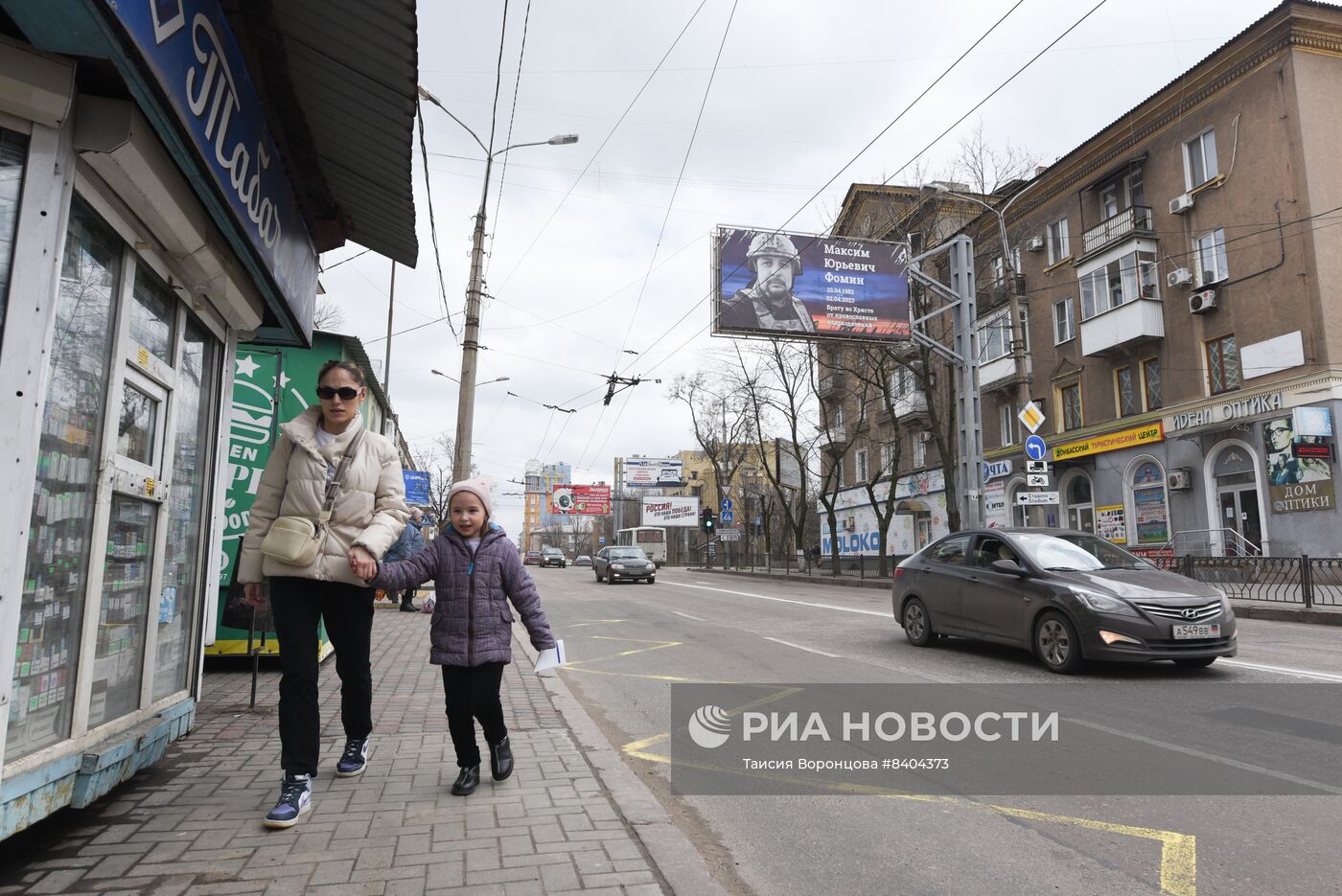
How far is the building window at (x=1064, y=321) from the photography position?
27.3 meters

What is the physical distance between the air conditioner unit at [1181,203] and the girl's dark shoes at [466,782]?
2520 centimetres

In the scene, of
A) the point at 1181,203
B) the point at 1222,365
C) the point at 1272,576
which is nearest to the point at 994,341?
the point at 1181,203

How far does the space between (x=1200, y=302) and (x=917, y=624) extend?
57.4 ft

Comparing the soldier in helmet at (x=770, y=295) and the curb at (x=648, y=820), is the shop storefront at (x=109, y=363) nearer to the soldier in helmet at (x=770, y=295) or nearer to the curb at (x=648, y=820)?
the curb at (x=648, y=820)

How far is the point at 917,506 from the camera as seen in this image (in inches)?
1422

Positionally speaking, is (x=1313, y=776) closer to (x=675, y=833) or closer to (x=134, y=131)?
(x=675, y=833)

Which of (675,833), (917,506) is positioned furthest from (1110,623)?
(917,506)

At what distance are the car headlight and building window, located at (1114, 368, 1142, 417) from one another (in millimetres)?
20233

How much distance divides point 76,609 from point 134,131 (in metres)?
1.91

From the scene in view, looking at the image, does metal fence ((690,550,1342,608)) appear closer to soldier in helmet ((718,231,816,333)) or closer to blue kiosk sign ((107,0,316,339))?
soldier in helmet ((718,231,816,333))

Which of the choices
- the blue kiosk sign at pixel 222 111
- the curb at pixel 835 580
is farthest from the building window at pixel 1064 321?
the blue kiosk sign at pixel 222 111

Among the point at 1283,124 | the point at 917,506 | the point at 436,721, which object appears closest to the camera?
the point at 436,721

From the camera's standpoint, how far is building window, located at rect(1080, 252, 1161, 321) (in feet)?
77.8
